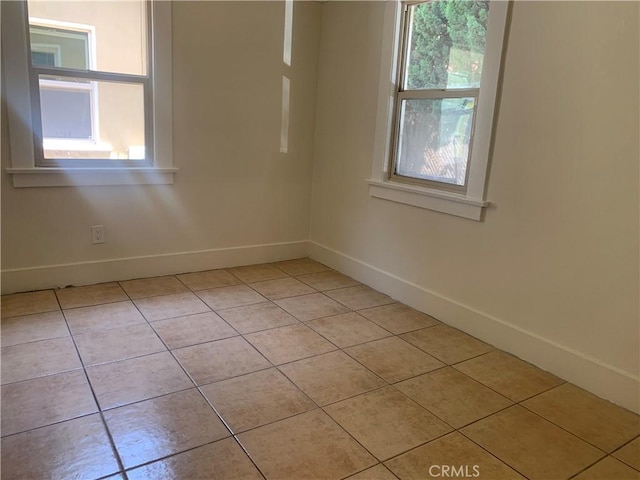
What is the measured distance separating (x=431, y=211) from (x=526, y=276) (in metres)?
0.73

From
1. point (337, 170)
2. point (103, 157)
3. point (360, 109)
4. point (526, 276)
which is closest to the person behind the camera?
point (526, 276)

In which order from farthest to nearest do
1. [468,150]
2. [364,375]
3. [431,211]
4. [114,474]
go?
1. [431,211]
2. [468,150]
3. [364,375]
4. [114,474]

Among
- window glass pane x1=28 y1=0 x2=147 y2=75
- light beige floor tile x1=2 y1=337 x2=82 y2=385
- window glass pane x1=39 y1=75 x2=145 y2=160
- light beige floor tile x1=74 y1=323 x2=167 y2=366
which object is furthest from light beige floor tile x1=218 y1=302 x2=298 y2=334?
window glass pane x1=28 y1=0 x2=147 y2=75

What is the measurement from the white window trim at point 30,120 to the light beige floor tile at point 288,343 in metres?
1.46

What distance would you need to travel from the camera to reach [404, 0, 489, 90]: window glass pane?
8.71 ft

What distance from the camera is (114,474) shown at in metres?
1.55

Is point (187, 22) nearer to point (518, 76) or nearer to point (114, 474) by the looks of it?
point (518, 76)

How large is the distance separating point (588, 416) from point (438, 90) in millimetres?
1940

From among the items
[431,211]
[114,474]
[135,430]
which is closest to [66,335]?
[135,430]

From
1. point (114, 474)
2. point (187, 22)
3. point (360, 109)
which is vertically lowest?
point (114, 474)

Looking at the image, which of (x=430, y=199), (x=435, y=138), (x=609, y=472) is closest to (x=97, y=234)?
(x=430, y=199)

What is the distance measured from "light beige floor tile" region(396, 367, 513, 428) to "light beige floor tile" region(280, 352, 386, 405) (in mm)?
173

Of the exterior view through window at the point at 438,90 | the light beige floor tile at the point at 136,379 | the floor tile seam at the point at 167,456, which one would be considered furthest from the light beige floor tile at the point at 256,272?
the floor tile seam at the point at 167,456

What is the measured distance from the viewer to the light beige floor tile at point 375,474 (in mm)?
1610
